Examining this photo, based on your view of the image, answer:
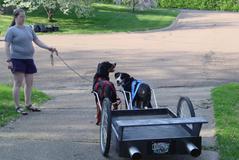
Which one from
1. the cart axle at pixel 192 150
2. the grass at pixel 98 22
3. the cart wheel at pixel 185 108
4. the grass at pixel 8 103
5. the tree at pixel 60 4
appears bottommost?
the grass at pixel 98 22

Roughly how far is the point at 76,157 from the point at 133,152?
3.03 ft

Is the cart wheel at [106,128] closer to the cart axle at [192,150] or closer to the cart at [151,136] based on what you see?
the cart at [151,136]

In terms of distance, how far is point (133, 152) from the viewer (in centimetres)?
530

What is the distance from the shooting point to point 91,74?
16078mm

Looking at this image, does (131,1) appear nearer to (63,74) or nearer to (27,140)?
(63,74)

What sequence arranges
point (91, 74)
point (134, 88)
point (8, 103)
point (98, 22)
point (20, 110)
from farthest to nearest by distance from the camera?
point (98, 22) < point (91, 74) < point (8, 103) < point (20, 110) < point (134, 88)

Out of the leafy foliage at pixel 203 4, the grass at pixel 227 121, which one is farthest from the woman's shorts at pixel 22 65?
the leafy foliage at pixel 203 4

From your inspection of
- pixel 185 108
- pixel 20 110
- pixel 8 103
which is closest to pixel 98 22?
pixel 8 103

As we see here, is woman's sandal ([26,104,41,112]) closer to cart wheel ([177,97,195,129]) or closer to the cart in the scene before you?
the cart

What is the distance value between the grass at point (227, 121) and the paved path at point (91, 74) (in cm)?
14

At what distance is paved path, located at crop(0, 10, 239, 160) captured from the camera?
6477 millimetres

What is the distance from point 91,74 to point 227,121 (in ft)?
29.2

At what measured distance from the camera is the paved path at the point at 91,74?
6.48 metres

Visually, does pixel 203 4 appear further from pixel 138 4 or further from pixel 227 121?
pixel 227 121
